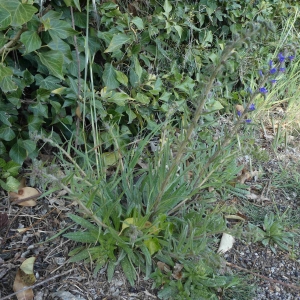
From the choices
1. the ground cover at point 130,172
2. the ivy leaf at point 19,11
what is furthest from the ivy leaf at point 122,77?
the ivy leaf at point 19,11

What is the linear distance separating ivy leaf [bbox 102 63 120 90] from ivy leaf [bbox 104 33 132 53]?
125 millimetres

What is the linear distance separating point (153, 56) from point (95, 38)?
1.67 feet

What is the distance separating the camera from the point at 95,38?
2053 mm

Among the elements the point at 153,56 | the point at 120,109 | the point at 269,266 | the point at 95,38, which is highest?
the point at 95,38

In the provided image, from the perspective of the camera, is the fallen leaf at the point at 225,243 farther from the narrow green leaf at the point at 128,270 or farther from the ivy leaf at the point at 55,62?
the ivy leaf at the point at 55,62

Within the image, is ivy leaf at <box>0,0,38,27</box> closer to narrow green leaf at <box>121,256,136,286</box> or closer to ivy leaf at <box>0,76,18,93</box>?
ivy leaf at <box>0,76,18,93</box>

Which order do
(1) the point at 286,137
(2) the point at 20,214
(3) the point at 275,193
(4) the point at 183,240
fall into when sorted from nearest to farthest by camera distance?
(4) the point at 183,240 < (2) the point at 20,214 < (3) the point at 275,193 < (1) the point at 286,137

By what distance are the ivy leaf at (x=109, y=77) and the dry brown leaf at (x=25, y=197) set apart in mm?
705

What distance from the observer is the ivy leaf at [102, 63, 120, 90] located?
2.10 metres

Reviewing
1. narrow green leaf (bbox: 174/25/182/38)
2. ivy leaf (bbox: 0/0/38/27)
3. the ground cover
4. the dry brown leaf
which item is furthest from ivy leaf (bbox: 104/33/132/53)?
the dry brown leaf

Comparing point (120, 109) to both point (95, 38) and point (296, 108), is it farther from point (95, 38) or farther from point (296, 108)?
point (296, 108)

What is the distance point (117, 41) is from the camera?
6.56 ft

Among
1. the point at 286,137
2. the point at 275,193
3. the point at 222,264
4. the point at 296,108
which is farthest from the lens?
the point at 296,108

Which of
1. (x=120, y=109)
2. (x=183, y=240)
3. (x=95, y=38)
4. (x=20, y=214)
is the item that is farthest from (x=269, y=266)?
(x=95, y=38)
